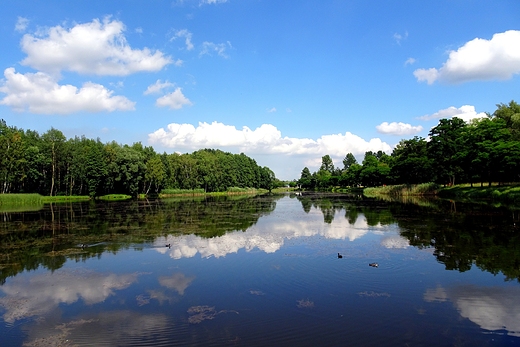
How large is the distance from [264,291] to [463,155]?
53.4 m

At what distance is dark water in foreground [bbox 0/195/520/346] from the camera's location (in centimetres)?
734

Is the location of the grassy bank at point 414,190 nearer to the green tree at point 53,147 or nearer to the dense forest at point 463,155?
the dense forest at point 463,155

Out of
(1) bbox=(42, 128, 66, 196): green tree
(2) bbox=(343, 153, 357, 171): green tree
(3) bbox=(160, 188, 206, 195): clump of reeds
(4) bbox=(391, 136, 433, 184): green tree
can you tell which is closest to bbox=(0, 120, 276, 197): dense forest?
(1) bbox=(42, 128, 66, 196): green tree

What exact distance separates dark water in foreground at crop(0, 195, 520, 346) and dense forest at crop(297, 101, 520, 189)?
33.9 meters

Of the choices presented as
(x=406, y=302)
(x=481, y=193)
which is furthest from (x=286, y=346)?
(x=481, y=193)

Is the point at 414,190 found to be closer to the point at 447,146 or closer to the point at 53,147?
the point at 447,146

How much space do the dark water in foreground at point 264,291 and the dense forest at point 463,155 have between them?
111 feet

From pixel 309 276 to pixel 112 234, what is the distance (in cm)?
1435

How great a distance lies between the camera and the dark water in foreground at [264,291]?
734 cm

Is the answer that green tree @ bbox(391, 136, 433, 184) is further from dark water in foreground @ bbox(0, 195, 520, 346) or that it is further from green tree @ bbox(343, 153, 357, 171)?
green tree @ bbox(343, 153, 357, 171)

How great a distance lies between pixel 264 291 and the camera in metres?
10.1

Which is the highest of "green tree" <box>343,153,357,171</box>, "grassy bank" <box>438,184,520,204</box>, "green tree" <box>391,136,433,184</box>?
"green tree" <box>343,153,357,171</box>

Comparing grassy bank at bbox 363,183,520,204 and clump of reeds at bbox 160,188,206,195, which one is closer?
grassy bank at bbox 363,183,520,204

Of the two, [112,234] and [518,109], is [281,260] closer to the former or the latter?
[112,234]
